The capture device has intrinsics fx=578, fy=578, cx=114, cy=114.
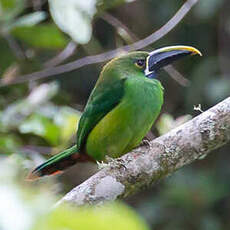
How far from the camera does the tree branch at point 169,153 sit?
1777 millimetres

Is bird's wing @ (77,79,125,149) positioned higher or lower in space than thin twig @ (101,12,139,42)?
higher

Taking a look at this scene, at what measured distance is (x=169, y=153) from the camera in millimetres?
1868

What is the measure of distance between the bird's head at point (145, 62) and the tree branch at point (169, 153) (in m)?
0.72

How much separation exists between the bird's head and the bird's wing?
0.32ft

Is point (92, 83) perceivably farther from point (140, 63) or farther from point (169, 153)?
point (169, 153)

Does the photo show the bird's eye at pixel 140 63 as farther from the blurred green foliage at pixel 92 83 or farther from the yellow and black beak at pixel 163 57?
the blurred green foliage at pixel 92 83

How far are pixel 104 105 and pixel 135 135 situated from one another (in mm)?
209

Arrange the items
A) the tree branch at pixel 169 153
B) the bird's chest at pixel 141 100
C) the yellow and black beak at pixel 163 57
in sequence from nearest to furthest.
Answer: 1. the tree branch at pixel 169 153
2. the bird's chest at pixel 141 100
3. the yellow and black beak at pixel 163 57

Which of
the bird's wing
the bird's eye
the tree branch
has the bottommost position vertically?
the bird's wing

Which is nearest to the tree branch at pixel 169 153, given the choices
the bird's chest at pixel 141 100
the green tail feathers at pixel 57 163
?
the bird's chest at pixel 141 100

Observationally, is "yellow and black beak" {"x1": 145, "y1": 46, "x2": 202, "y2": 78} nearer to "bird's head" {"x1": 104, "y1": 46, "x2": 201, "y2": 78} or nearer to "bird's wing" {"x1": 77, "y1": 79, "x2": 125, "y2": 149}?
"bird's head" {"x1": 104, "y1": 46, "x2": 201, "y2": 78}

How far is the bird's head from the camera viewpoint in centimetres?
260

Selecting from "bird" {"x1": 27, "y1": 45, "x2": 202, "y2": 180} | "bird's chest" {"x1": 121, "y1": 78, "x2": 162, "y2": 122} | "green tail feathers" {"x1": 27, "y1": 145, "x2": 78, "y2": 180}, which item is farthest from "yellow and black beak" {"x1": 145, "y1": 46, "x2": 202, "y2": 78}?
"green tail feathers" {"x1": 27, "y1": 145, "x2": 78, "y2": 180}

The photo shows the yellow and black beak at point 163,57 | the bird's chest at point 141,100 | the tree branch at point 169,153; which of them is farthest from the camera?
the yellow and black beak at point 163,57
